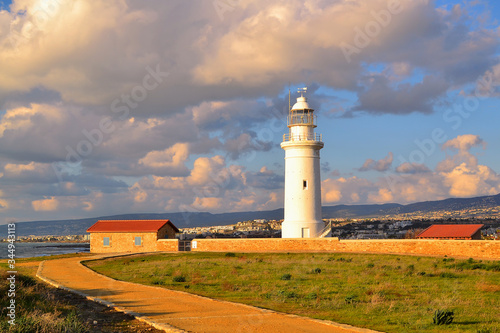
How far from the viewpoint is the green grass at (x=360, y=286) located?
12.4 metres

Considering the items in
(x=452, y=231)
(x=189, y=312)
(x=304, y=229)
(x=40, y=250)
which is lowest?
(x=40, y=250)

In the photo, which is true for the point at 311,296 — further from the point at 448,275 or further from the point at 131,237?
the point at 131,237

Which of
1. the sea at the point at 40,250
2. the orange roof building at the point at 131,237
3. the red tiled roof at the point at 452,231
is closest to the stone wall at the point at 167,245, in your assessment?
the orange roof building at the point at 131,237

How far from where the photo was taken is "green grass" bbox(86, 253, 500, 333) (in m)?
12.4

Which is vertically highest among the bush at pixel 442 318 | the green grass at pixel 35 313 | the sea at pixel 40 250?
the green grass at pixel 35 313

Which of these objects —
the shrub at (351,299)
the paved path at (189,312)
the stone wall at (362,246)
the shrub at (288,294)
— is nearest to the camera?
the paved path at (189,312)

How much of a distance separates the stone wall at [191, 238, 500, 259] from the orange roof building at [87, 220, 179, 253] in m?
3.67

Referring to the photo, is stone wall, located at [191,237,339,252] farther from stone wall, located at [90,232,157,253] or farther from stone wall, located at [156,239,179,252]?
stone wall, located at [90,232,157,253]

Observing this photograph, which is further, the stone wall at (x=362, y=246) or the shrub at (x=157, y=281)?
the stone wall at (x=362, y=246)

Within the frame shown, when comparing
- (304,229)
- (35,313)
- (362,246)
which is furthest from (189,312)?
(304,229)

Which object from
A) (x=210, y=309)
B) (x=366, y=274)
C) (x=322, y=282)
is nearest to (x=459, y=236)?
(x=366, y=274)

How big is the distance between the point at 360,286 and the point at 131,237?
1071 inches

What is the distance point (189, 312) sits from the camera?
1288 cm

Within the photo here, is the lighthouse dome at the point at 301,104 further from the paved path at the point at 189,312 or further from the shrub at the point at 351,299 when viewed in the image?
the shrub at the point at 351,299
